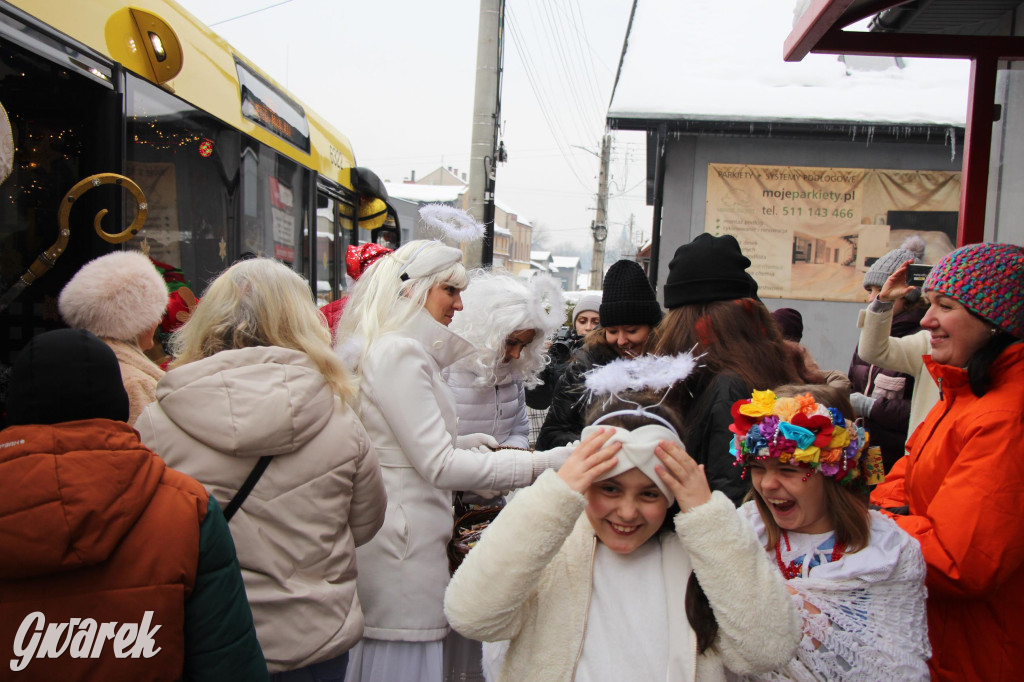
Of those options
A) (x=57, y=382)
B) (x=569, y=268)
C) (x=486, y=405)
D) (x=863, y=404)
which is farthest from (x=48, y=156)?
(x=569, y=268)

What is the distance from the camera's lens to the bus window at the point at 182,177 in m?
4.20

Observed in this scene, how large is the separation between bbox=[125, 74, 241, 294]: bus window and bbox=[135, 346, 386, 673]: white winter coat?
271cm

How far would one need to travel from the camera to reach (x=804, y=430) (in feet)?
6.04

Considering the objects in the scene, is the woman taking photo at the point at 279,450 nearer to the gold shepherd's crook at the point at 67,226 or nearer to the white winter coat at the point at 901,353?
the gold shepherd's crook at the point at 67,226

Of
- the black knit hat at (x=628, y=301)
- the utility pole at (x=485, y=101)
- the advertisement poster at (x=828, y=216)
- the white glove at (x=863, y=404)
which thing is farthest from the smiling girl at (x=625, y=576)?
the utility pole at (x=485, y=101)

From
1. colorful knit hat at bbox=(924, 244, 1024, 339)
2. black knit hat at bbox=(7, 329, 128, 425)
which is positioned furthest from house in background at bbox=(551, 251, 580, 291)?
black knit hat at bbox=(7, 329, 128, 425)

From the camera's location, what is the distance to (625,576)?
1681 mm

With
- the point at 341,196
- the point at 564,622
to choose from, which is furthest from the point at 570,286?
→ the point at 564,622

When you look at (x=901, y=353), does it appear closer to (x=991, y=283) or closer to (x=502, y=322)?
(x=991, y=283)

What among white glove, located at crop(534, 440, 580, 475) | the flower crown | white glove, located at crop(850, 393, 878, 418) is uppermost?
the flower crown

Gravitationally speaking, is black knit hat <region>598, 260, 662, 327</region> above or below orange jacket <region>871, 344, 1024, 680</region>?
above

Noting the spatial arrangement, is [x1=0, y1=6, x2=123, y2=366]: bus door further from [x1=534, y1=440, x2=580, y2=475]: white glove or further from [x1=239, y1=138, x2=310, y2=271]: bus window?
[x1=534, y1=440, x2=580, y2=475]: white glove

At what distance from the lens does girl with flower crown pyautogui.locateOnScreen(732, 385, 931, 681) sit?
5.90 feet

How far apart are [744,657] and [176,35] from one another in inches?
185
